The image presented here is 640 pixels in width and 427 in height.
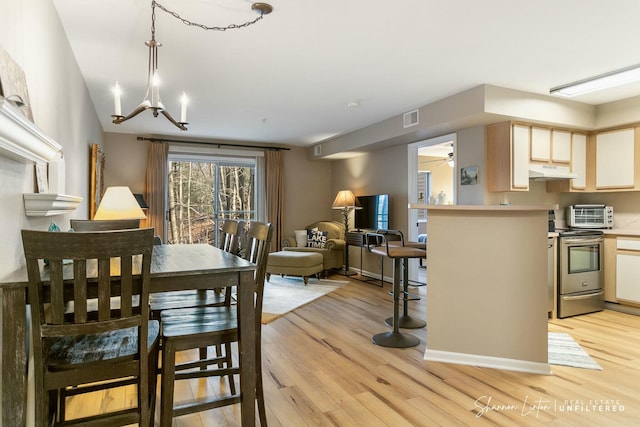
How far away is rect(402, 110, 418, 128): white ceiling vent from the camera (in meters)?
4.65

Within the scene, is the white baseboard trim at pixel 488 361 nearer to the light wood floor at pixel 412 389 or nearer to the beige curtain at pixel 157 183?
the light wood floor at pixel 412 389

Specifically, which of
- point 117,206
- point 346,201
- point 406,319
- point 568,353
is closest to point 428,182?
point 346,201

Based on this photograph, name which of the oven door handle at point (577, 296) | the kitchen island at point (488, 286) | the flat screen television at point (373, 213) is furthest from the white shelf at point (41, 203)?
the flat screen television at point (373, 213)

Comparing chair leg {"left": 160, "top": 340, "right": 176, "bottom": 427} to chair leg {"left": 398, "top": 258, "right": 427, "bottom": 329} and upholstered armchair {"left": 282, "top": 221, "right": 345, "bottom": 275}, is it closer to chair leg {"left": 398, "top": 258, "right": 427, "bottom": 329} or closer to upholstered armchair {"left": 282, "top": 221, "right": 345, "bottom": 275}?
chair leg {"left": 398, "top": 258, "right": 427, "bottom": 329}

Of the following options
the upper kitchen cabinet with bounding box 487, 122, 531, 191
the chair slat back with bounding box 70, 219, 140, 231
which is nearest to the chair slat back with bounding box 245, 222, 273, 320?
the chair slat back with bounding box 70, 219, 140, 231

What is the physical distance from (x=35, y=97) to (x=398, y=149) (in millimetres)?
4785

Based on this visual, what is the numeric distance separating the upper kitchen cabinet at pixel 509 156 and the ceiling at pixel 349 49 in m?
0.46

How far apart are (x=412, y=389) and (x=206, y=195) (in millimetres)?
5523

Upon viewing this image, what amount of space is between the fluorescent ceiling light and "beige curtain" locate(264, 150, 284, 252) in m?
4.65

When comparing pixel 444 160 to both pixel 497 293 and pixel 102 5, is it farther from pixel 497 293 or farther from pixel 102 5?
pixel 102 5

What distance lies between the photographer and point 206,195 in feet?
22.9

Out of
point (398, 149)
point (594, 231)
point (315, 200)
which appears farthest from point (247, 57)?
point (315, 200)

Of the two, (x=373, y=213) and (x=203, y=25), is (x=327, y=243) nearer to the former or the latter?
(x=373, y=213)

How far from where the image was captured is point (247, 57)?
3.16m
